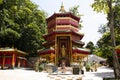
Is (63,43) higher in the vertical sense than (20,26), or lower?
lower

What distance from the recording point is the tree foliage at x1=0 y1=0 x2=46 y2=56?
121 feet

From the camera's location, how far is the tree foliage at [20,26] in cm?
3681

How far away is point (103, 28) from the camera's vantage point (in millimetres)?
45406

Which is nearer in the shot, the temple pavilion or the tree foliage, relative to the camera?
the temple pavilion

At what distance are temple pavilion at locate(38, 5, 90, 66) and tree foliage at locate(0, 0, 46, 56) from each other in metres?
8.94

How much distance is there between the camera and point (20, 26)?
134 feet

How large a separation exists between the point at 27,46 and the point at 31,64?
4262 millimetres

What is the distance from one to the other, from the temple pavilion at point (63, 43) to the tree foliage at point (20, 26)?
894 cm

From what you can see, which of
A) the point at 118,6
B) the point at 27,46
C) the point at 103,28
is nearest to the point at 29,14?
the point at 27,46

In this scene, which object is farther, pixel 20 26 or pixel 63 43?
pixel 20 26

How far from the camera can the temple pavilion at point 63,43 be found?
1104 inches

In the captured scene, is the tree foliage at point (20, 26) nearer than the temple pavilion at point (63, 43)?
No

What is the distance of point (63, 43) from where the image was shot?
29.4 m

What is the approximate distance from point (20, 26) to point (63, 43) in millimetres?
14685
